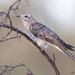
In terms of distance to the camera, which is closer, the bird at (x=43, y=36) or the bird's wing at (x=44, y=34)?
the bird at (x=43, y=36)

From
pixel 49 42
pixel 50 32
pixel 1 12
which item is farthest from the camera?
pixel 50 32

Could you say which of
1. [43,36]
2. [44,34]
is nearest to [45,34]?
[44,34]

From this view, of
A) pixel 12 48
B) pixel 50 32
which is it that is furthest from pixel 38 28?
pixel 12 48

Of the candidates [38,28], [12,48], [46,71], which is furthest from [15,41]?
[38,28]

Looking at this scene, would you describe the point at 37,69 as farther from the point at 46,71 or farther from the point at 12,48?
the point at 12,48

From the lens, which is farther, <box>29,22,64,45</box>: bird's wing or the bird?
<box>29,22,64,45</box>: bird's wing

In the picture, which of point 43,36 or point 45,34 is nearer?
point 43,36

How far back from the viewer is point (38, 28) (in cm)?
601

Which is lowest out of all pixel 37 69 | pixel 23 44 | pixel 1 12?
pixel 37 69

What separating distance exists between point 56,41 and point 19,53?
8104 mm

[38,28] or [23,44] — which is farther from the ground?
[38,28]

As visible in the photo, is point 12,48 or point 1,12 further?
point 12,48

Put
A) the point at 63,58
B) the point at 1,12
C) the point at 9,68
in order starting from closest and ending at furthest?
the point at 1,12 < the point at 9,68 < the point at 63,58

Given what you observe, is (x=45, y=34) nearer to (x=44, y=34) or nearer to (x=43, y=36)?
(x=44, y=34)
